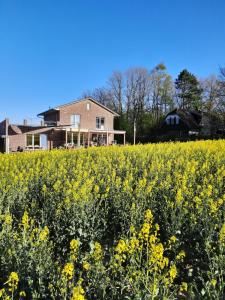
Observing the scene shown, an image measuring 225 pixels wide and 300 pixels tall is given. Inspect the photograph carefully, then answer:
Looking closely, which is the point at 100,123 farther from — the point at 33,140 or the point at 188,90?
the point at 188,90

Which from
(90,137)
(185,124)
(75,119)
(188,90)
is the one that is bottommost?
(90,137)

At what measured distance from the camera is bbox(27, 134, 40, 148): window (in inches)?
1524

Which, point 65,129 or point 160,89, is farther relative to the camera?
point 160,89

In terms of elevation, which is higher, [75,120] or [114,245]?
[75,120]

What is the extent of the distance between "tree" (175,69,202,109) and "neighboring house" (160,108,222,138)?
5.04m

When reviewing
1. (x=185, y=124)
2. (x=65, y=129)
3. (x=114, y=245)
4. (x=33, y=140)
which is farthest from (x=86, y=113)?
(x=114, y=245)

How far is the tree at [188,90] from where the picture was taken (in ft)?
186

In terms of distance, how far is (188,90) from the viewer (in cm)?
5828

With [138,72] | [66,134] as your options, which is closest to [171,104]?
[138,72]

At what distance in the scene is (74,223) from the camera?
4.14m

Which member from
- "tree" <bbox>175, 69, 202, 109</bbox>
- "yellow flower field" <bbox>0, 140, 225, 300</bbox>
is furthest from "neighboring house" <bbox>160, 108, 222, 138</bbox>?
"yellow flower field" <bbox>0, 140, 225, 300</bbox>

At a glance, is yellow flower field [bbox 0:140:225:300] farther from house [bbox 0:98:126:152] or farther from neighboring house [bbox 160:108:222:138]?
neighboring house [bbox 160:108:222:138]

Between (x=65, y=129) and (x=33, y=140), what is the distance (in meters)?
3.98

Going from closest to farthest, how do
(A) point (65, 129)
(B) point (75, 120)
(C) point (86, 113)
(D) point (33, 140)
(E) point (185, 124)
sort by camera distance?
(D) point (33, 140), (A) point (65, 129), (B) point (75, 120), (C) point (86, 113), (E) point (185, 124)
